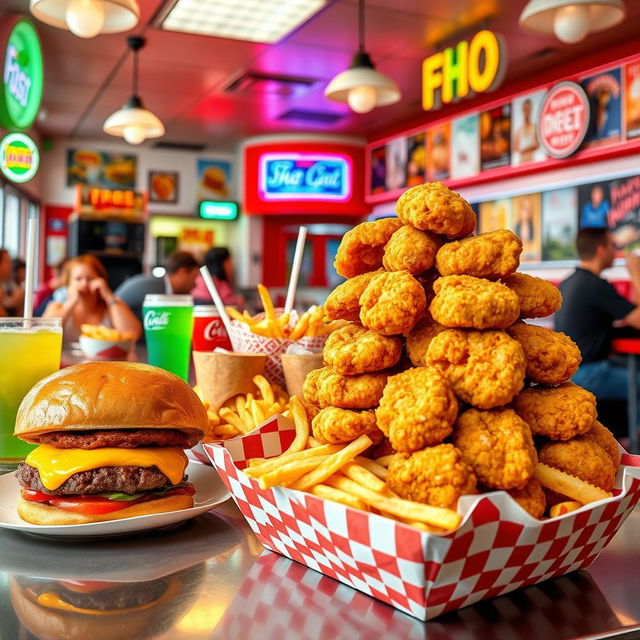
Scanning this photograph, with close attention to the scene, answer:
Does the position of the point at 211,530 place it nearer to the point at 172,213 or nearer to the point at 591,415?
the point at 591,415

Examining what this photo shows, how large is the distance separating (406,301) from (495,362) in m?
0.12

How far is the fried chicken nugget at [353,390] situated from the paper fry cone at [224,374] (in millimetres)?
551

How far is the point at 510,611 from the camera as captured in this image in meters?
0.78

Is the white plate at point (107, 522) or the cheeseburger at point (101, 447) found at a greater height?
the cheeseburger at point (101, 447)

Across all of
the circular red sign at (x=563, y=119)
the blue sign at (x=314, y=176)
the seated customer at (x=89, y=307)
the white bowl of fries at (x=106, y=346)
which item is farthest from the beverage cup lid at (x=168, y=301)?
the blue sign at (x=314, y=176)

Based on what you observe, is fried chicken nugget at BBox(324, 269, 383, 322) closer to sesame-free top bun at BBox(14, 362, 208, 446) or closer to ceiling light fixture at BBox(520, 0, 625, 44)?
sesame-free top bun at BBox(14, 362, 208, 446)

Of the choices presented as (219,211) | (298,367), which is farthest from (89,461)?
(219,211)

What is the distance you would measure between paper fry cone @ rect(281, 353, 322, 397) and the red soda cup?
519 millimetres

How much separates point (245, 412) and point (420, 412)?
0.66 m

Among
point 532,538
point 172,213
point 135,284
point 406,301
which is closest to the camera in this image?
point 532,538

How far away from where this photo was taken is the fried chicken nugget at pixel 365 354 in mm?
864

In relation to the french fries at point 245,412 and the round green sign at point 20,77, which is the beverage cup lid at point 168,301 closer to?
the french fries at point 245,412

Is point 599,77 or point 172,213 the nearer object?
point 599,77

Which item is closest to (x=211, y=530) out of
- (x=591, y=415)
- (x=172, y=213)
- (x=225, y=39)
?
(x=591, y=415)
